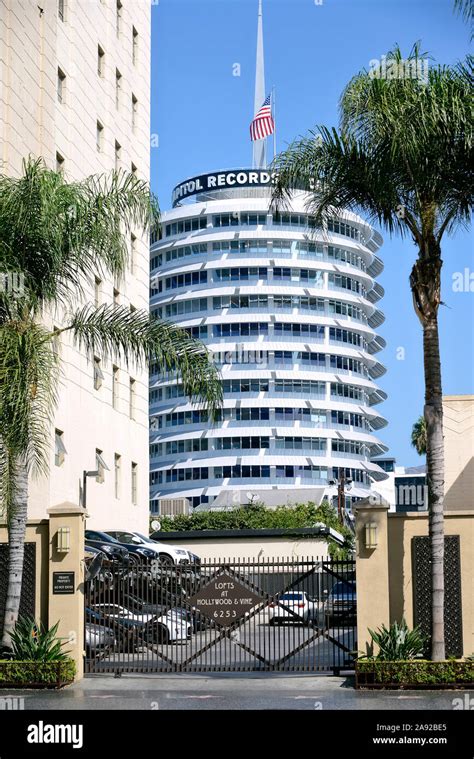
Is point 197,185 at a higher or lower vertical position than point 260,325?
higher

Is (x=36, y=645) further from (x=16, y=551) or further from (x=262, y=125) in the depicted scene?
(x=262, y=125)

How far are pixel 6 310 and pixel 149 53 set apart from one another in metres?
42.7

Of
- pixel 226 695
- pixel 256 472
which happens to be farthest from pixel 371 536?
pixel 256 472

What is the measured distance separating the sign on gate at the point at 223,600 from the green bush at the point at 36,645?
2.64m

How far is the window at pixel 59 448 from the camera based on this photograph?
4122 centimetres

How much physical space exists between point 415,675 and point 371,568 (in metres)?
2.29

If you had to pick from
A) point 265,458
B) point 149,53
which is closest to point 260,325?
point 265,458

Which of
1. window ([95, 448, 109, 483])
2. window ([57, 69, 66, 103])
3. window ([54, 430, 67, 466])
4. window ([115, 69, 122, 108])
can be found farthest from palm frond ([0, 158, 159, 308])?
window ([115, 69, 122, 108])

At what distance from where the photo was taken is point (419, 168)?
A: 19.6 meters

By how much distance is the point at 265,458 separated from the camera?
119m

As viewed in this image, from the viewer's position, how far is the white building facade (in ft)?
393

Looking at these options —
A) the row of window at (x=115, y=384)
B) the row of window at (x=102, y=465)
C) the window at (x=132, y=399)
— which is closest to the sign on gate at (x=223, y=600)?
the row of window at (x=102, y=465)

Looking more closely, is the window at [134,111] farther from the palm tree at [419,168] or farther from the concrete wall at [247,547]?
the palm tree at [419,168]
